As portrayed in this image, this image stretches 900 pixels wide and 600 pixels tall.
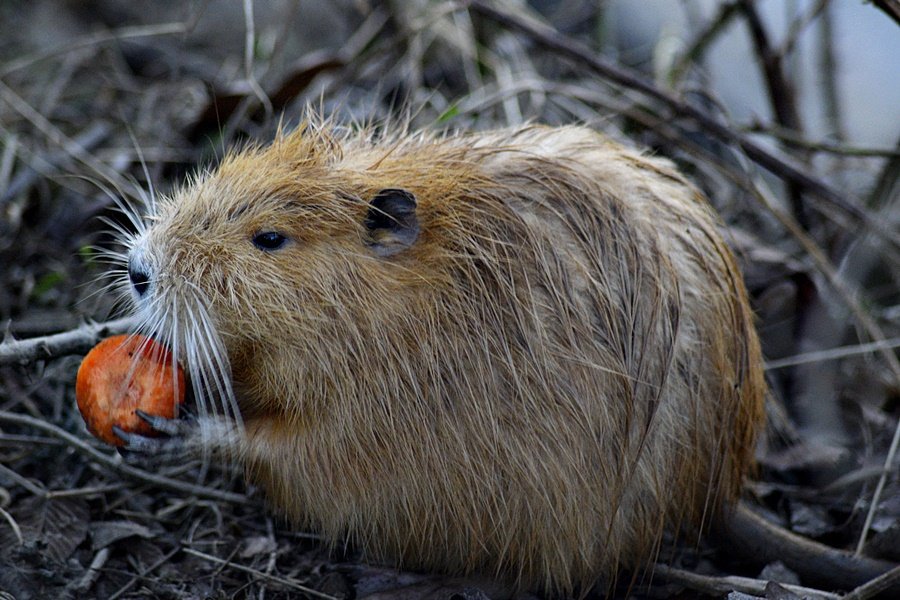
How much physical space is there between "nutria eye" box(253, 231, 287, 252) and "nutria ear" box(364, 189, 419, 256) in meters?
0.26

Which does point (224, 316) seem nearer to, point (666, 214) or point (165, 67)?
point (666, 214)

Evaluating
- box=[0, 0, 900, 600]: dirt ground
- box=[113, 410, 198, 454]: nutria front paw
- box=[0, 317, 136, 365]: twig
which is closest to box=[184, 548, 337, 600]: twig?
box=[0, 0, 900, 600]: dirt ground

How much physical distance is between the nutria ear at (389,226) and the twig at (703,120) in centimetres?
164

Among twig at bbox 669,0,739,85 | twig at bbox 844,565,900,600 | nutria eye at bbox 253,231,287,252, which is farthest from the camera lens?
twig at bbox 669,0,739,85

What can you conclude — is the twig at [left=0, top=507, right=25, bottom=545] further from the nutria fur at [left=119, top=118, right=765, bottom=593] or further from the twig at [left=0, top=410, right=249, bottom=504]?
the nutria fur at [left=119, top=118, right=765, bottom=593]

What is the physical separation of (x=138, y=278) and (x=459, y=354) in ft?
3.14

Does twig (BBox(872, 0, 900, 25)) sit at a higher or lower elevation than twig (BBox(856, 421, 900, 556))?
higher

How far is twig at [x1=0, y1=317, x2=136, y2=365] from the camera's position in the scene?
273cm

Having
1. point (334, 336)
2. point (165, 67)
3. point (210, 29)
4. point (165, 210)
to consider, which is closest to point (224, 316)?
point (334, 336)

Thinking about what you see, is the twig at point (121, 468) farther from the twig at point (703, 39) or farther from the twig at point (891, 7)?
the twig at point (703, 39)

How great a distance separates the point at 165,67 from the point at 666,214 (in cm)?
384

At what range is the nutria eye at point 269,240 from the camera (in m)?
2.77

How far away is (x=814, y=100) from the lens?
6.39 meters

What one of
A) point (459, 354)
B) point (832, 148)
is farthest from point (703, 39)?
point (459, 354)
